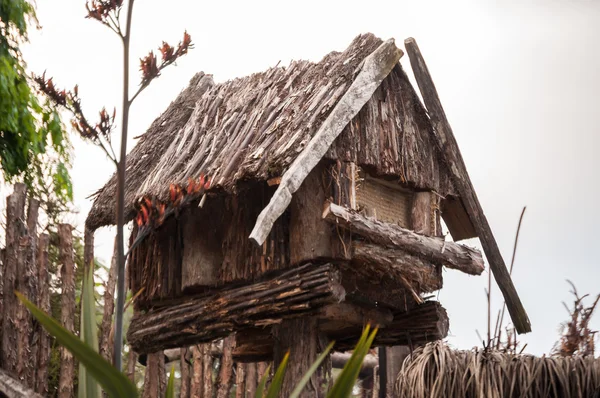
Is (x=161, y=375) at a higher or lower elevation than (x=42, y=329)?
lower

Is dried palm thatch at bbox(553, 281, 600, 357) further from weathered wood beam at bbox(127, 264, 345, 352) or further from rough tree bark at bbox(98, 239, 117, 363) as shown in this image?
rough tree bark at bbox(98, 239, 117, 363)

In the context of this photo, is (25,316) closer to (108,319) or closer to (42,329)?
(42,329)

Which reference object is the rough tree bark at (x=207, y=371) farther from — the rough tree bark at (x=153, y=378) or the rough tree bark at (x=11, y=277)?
the rough tree bark at (x=11, y=277)

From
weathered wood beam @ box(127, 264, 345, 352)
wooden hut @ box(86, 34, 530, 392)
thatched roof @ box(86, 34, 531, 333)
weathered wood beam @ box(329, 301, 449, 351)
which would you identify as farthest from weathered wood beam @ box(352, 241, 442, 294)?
thatched roof @ box(86, 34, 531, 333)

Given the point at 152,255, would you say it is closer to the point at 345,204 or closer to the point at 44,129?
the point at 345,204

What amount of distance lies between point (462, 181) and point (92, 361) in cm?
439

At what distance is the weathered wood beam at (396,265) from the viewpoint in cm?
520

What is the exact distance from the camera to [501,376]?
4.48 m

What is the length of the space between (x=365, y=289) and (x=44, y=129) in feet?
13.1

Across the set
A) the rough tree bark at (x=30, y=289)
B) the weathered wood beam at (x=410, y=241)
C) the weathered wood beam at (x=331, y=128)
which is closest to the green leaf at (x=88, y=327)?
the weathered wood beam at (x=331, y=128)

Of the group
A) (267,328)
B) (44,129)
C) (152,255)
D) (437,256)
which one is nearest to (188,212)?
(152,255)

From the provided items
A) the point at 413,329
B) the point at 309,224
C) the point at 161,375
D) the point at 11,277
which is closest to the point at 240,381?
the point at 161,375

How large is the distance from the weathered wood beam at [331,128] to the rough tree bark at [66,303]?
2.85 meters

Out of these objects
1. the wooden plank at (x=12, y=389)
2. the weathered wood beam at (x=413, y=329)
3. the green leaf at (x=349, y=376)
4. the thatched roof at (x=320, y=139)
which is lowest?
the green leaf at (x=349, y=376)
